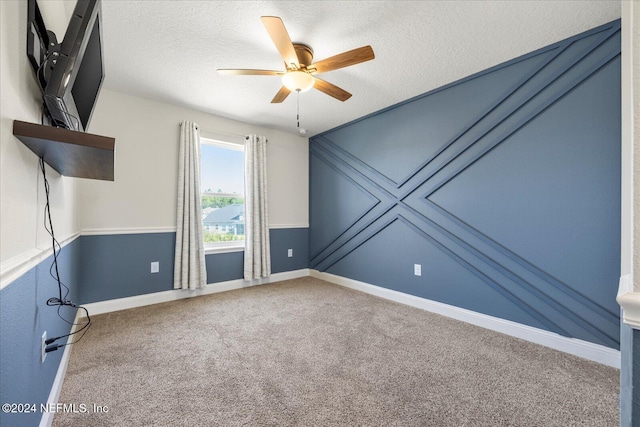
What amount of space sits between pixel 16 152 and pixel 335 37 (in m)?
1.97

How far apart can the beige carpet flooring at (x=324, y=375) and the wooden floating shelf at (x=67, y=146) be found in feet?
Answer: 4.18

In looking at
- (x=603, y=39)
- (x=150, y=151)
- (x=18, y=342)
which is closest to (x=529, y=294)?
(x=603, y=39)

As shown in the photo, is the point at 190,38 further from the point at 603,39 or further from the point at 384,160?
the point at 603,39

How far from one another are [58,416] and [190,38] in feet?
8.25

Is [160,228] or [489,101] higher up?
[489,101]

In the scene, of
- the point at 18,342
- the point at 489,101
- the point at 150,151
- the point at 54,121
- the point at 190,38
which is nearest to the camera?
the point at 18,342

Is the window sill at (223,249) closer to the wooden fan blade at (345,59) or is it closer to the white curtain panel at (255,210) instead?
the white curtain panel at (255,210)

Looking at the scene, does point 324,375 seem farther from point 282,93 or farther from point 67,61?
point 282,93

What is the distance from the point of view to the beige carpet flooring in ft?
4.36

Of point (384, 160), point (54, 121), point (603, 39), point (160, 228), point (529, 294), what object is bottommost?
point (529, 294)

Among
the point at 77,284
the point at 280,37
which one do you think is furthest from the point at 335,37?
the point at 77,284

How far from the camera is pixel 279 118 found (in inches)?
142

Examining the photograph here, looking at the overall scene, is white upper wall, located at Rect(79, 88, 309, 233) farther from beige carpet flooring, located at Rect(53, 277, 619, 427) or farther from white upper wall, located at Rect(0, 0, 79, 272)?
white upper wall, located at Rect(0, 0, 79, 272)

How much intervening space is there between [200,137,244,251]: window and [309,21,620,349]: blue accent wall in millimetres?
1885
